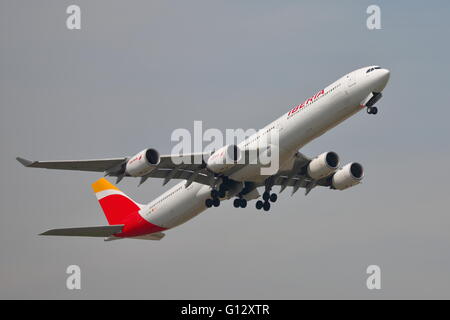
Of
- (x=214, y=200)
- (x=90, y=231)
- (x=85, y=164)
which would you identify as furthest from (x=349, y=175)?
(x=90, y=231)

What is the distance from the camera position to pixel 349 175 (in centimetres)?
5284

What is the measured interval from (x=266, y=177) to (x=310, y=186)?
4689 mm

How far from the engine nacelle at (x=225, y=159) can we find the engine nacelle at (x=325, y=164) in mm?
5290

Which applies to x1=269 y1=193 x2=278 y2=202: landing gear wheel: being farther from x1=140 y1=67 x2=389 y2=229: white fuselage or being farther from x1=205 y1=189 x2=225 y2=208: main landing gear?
x1=205 y1=189 x2=225 y2=208: main landing gear

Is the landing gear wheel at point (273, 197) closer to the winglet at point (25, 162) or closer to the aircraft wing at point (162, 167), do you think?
the aircraft wing at point (162, 167)

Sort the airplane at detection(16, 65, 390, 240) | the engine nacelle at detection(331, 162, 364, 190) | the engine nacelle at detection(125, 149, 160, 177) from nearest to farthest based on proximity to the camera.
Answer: the airplane at detection(16, 65, 390, 240) → the engine nacelle at detection(125, 149, 160, 177) → the engine nacelle at detection(331, 162, 364, 190)

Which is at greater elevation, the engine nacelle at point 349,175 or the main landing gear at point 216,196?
the engine nacelle at point 349,175

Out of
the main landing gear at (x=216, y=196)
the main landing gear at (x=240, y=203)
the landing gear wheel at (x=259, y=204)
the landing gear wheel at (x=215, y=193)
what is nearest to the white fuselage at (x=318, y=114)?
the main landing gear at (x=216, y=196)

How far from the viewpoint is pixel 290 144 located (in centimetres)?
4638

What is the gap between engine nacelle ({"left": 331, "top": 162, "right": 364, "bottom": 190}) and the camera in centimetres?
5281

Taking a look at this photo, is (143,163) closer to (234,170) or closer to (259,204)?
(234,170)

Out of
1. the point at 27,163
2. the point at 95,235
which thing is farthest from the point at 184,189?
the point at 27,163

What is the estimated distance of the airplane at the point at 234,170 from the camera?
45.0 meters

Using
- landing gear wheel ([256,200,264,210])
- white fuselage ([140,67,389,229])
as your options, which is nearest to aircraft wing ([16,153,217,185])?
white fuselage ([140,67,389,229])
